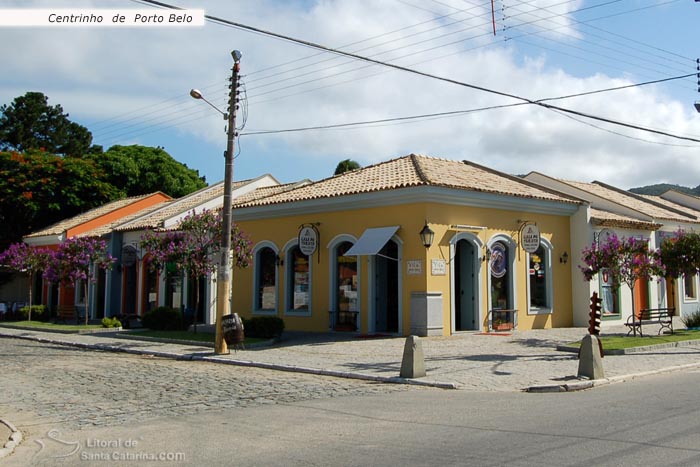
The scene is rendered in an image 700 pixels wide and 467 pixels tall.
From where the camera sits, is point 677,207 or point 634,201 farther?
point 677,207

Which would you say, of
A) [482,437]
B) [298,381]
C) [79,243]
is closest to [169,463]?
[482,437]

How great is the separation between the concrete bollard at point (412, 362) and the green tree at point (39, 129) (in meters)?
50.0

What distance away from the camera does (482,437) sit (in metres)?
7.40

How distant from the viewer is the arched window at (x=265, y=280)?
2394cm

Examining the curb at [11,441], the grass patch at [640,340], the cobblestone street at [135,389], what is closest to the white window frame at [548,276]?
the grass patch at [640,340]

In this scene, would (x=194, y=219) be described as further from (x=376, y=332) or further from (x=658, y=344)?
(x=658, y=344)

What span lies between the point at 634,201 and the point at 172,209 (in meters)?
23.0

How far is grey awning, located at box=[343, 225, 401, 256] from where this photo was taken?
1973 centimetres

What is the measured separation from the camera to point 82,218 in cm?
3772

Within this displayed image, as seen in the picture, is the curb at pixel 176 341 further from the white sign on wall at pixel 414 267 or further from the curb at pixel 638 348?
the curb at pixel 638 348

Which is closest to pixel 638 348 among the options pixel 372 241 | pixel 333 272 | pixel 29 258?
pixel 372 241

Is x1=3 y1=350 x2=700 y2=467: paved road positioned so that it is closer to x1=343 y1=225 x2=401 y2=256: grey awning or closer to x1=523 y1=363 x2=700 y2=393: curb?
x1=523 y1=363 x2=700 y2=393: curb

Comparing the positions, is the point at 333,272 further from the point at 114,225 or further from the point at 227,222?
the point at 114,225

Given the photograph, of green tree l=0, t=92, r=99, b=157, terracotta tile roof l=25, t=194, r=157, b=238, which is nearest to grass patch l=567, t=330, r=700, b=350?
terracotta tile roof l=25, t=194, r=157, b=238
